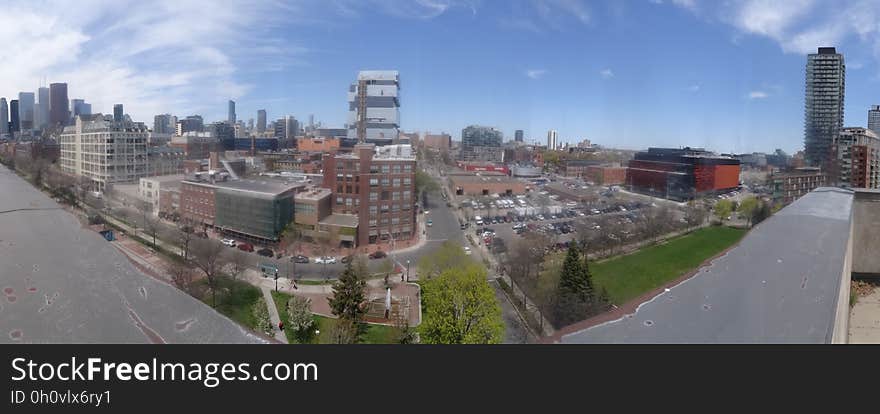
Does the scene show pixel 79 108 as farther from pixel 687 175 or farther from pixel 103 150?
pixel 687 175

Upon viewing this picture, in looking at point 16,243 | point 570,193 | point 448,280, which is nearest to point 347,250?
point 448,280

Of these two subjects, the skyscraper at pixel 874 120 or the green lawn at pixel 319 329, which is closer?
the green lawn at pixel 319 329

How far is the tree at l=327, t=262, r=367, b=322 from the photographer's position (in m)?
4.73

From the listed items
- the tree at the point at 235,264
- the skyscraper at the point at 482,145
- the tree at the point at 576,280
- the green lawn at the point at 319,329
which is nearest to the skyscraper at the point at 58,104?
the tree at the point at 235,264

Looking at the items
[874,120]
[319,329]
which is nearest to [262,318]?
[319,329]

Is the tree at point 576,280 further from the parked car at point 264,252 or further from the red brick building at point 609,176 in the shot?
the red brick building at point 609,176

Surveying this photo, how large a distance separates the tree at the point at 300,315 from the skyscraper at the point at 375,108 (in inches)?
100

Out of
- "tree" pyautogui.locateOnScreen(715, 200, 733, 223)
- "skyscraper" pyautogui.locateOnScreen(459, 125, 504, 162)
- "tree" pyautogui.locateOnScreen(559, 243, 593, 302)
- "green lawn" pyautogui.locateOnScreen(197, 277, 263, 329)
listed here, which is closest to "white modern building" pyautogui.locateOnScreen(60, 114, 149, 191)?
"green lawn" pyautogui.locateOnScreen(197, 277, 263, 329)

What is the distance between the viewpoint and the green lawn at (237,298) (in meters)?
4.39

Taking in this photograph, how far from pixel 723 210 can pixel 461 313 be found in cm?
1246

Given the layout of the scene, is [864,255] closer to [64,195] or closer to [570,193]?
[570,193]

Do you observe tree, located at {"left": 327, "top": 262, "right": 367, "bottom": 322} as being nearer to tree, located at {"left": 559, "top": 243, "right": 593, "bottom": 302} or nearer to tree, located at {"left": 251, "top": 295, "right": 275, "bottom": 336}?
tree, located at {"left": 251, "top": 295, "right": 275, "bottom": 336}

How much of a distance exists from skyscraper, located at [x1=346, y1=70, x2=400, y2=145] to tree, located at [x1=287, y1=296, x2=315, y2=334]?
2.55 metres

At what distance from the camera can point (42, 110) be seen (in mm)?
3344
